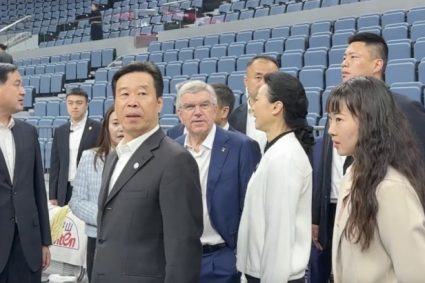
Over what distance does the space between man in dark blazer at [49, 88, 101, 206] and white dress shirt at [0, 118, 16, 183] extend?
1.79m

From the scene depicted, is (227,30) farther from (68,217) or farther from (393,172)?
(393,172)

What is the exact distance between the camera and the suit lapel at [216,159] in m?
2.66

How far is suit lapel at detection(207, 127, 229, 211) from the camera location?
8.73ft

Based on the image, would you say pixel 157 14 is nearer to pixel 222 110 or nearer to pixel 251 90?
pixel 251 90

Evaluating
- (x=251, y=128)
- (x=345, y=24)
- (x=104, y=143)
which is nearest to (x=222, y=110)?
(x=251, y=128)

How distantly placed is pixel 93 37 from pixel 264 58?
12137 millimetres

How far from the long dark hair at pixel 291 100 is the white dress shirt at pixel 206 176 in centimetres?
37

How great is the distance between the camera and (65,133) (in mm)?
5098

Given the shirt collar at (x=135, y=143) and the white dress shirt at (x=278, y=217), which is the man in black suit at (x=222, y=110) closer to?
the white dress shirt at (x=278, y=217)

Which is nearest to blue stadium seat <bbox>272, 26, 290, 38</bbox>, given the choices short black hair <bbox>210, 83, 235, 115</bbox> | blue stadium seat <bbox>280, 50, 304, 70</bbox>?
blue stadium seat <bbox>280, 50, 304, 70</bbox>

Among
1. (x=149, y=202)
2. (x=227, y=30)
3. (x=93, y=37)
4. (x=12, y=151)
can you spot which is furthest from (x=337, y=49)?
(x=93, y=37)

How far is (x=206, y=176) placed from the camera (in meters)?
2.72

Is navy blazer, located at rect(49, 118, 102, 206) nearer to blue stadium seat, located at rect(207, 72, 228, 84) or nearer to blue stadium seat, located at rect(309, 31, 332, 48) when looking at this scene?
blue stadium seat, located at rect(207, 72, 228, 84)

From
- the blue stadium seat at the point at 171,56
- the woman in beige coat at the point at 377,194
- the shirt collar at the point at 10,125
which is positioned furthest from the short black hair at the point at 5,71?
the blue stadium seat at the point at 171,56
